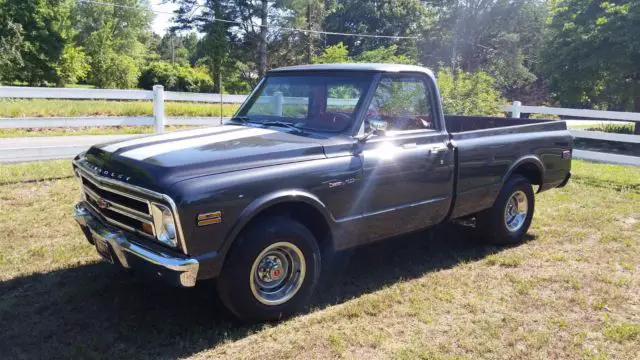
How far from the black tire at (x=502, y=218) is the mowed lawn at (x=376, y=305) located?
0.58ft

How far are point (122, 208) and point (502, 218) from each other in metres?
3.82

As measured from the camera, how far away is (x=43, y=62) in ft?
123

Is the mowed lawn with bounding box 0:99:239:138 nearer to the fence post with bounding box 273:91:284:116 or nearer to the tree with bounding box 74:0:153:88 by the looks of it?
the fence post with bounding box 273:91:284:116

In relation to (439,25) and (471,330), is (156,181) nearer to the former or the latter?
(471,330)

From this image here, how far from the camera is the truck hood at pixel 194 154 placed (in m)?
3.23

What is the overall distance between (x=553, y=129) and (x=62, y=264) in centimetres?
538

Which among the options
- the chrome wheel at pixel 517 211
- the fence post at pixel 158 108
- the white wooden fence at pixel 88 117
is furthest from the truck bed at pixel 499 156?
the fence post at pixel 158 108

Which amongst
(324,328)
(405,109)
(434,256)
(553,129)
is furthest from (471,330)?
(553,129)

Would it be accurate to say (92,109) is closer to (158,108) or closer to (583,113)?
(158,108)

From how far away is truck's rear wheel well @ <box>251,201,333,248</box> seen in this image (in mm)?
3680

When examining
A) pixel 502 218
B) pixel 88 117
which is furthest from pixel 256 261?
pixel 88 117

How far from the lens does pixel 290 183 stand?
3.56m

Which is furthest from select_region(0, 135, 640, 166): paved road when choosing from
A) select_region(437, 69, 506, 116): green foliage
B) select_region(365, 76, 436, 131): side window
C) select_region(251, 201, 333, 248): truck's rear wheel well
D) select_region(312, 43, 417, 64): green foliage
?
select_region(312, 43, 417, 64): green foliage

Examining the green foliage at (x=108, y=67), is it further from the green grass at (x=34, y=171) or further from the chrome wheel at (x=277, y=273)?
the chrome wheel at (x=277, y=273)
